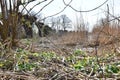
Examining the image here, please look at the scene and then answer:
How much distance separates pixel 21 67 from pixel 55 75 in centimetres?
54

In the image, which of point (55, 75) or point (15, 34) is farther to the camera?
point (15, 34)

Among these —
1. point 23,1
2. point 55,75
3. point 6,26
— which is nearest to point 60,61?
point 55,75

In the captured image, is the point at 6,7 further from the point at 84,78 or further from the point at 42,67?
the point at 84,78

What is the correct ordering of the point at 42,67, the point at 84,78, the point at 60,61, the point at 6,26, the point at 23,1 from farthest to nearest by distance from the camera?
the point at 6,26 → the point at 23,1 → the point at 60,61 → the point at 42,67 → the point at 84,78

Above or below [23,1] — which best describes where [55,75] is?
below

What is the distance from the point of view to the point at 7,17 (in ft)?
16.5

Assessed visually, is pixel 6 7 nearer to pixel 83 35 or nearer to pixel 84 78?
pixel 84 78

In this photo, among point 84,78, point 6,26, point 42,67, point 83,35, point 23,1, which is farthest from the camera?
point 83,35

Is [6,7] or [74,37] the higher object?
[6,7]

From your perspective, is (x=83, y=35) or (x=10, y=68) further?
(x=83, y=35)

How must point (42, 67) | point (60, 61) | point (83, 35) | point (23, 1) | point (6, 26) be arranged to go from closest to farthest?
point (42, 67) → point (60, 61) → point (23, 1) → point (6, 26) → point (83, 35)

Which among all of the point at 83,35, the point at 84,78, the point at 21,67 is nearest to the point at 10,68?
the point at 21,67

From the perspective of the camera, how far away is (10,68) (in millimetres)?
2957

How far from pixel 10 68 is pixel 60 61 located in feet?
1.84
